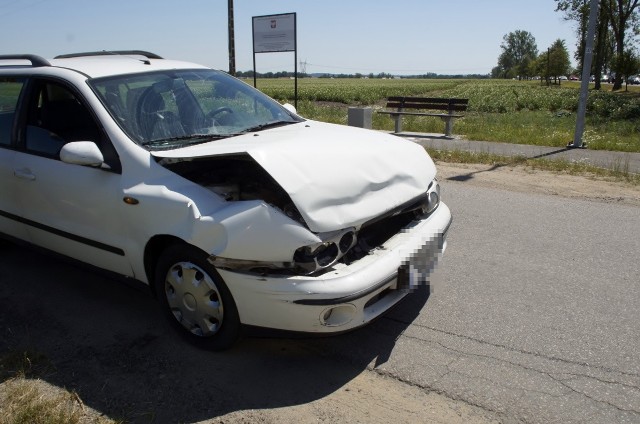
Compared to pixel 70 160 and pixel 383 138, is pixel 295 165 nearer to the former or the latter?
pixel 383 138

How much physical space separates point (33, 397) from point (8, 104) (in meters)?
2.56

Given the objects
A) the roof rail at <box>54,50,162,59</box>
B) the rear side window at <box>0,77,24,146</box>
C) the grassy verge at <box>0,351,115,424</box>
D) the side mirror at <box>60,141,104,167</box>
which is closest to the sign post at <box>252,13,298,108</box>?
the roof rail at <box>54,50,162,59</box>

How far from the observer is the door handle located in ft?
12.9

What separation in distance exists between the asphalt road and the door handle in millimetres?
914

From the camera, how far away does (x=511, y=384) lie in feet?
9.56

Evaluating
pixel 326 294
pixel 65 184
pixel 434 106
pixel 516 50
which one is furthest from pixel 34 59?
pixel 516 50

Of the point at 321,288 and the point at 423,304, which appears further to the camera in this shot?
the point at 423,304

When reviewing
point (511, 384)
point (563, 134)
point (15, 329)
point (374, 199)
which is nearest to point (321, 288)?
point (374, 199)

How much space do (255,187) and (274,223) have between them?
0.63 meters

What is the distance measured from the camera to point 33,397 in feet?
9.36

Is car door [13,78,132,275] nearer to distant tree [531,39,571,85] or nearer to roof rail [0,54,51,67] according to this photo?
roof rail [0,54,51,67]

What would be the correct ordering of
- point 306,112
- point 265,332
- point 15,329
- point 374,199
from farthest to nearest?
point 306,112 < point 15,329 < point 374,199 < point 265,332

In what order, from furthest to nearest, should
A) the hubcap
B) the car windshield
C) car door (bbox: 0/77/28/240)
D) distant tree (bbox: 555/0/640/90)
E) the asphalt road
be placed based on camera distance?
distant tree (bbox: 555/0/640/90), car door (bbox: 0/77/28/240), the car windshield, the hubcap, the asphalt road

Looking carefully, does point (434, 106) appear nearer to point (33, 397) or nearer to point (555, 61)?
point (33, 397)
